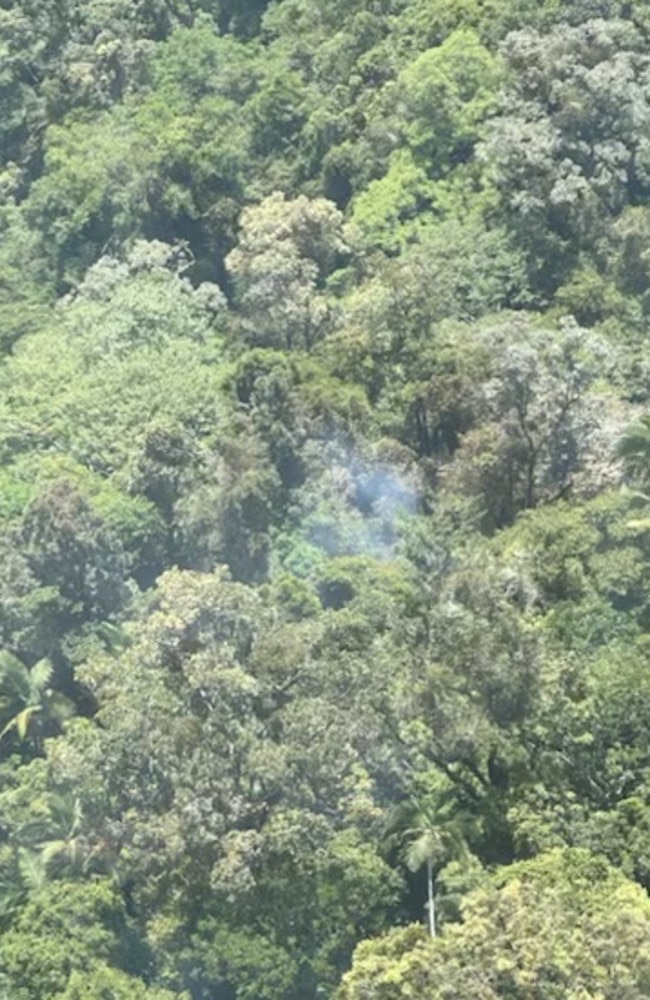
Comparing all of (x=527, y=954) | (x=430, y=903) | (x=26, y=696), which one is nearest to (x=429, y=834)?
(x=430, y=903)

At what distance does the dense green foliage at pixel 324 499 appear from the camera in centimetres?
3353

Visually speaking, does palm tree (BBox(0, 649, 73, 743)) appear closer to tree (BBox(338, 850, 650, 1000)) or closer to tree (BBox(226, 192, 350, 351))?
tree (BBox(226, 192, 350, 351))

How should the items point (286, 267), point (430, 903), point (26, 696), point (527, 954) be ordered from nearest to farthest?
1. point (527, 954)
2. point (430, 903)
3. point (26, 696)
4. point (286, 267)

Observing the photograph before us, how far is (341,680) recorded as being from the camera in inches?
1468

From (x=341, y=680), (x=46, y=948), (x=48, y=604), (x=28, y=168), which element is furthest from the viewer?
(x=28, y=168)

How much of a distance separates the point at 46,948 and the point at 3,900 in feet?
12.7

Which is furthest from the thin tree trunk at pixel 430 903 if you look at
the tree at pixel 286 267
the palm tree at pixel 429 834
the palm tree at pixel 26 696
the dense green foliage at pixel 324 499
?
the tree at pixel 286 267

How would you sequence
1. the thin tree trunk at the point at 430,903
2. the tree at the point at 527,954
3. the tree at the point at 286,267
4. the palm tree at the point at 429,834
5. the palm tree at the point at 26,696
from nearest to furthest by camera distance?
the tree at the point at 527,954
the thin tree trunk at the point at 430,903
the palm tree at the point at 429,834
the palm tree at the point at 26,696
the tree at the point at 286,267

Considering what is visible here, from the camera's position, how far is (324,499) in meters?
48.3

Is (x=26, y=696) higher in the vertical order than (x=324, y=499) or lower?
lower

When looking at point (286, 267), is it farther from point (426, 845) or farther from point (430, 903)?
point (430, 903)

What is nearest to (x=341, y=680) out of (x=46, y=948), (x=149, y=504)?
(x=46, y=948)

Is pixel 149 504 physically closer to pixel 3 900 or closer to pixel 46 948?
pixel 3 900

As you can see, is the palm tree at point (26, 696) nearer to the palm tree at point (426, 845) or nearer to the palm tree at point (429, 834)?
the palm tree at point (429, 834)
